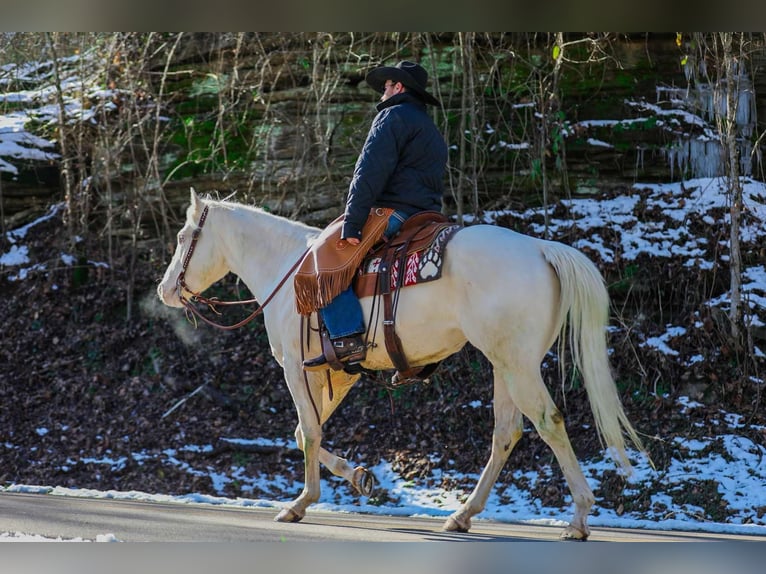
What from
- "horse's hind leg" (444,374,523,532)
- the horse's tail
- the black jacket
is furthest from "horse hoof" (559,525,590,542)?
the black jacket

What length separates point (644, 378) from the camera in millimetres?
9969

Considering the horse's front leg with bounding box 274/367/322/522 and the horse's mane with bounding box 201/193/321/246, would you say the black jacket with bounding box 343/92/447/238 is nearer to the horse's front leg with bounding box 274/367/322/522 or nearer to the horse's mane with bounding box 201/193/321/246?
the horse's mane with bounding box 201/193/321/246

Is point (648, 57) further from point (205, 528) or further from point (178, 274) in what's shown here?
point (205, 528)

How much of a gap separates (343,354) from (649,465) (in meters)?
3.91

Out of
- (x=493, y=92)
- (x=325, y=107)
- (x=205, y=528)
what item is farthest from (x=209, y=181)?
(x=205, y=528)

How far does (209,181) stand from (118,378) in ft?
10.1

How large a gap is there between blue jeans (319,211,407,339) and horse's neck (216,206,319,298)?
0.78 meters

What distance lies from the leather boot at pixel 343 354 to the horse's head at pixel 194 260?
1.33m

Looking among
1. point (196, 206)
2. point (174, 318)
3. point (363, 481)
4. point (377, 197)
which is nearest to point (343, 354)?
point (363, 481)

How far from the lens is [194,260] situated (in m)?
7.16

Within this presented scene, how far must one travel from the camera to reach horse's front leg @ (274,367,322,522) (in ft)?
21.0

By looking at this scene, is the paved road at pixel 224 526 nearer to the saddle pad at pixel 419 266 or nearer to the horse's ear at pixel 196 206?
the saddle pad at pixel 419 266

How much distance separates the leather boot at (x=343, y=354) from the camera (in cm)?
620
